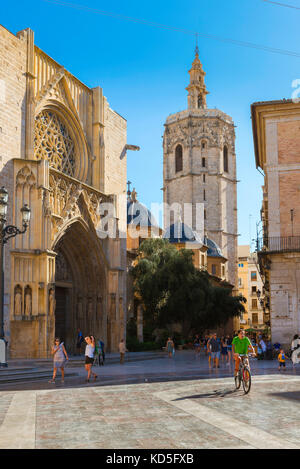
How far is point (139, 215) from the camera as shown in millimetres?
53406

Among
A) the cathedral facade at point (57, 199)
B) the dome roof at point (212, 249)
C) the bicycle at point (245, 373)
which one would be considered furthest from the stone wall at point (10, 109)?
the dome roof at point (212, 249)

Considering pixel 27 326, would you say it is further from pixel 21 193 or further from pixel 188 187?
pixel 188 187

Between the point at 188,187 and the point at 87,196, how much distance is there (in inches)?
2004

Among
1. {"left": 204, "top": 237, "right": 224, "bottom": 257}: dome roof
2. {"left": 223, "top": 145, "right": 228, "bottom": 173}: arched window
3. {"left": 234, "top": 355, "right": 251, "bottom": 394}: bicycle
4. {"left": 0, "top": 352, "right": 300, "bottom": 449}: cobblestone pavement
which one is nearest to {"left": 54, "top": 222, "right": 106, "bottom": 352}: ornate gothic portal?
{"left": 0, "top": 352, "right": 300, "bottom": 449}: cobblestone pavement

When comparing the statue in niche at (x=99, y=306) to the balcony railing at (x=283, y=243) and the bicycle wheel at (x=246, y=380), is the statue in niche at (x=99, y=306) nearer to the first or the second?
the balcony railing at (x=283, y=243)

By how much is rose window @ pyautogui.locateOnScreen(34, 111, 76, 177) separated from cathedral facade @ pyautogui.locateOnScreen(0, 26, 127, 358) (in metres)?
0.05

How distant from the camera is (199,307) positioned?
37281mm

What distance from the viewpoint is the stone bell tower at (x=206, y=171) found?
253 ft

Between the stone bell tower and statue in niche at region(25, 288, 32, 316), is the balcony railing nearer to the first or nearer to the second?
statue in niche at region(25, 288, 32, 316)

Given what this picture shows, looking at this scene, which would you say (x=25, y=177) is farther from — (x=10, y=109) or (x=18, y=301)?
(x=18, y=301)

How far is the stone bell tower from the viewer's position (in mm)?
77250

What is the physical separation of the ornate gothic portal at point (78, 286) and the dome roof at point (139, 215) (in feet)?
69.1

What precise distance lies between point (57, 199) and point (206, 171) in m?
54.2

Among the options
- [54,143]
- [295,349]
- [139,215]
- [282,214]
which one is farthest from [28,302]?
[139,215]
